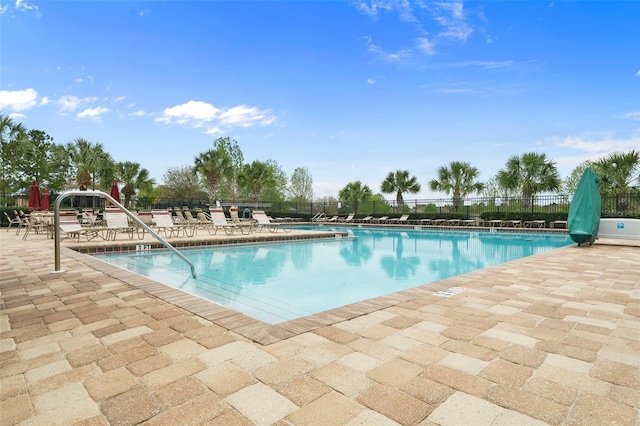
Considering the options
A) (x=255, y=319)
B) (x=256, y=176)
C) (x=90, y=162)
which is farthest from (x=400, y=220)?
(x=90, y=162)

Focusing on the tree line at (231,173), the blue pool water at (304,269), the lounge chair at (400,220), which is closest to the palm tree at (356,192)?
the tree line at (231,173)

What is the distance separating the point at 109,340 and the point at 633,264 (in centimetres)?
707

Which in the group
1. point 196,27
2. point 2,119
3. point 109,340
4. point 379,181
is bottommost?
point 109,340

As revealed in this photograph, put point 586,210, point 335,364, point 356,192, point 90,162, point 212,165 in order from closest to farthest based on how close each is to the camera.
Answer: point 335,364 → point 586,210 → point 90,162 → point 356,192 → point 212,165

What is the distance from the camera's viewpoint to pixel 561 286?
4.01 metres

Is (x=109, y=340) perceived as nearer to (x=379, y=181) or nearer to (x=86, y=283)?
(x=86, y=283)

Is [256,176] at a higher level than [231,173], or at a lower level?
lower

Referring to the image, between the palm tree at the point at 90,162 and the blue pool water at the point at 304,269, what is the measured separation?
646 inches

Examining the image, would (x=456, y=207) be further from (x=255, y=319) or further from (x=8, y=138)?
(x=8, y=138)

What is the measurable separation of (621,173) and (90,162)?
26.6 meters

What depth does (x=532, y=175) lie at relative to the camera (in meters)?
16.6

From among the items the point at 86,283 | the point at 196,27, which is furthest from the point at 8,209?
the point at 86,283

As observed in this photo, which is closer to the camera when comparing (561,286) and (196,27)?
(561,286)

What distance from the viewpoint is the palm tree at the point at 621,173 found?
13.8 metres
